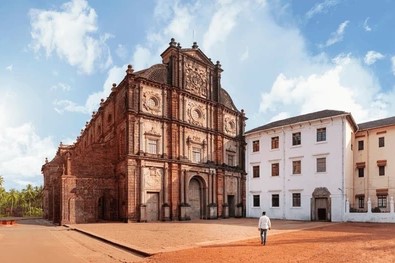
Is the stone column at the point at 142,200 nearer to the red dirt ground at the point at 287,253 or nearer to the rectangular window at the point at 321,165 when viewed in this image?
the rectangular window at the point at 321,165

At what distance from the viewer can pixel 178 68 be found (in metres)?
35.7

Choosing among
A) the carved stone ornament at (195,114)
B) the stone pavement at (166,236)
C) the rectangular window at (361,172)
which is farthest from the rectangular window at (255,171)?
the stone pavement at (166,236)

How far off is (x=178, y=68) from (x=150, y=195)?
42.2 ft

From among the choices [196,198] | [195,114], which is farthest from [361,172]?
[195,114]

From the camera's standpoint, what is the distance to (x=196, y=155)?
121ft

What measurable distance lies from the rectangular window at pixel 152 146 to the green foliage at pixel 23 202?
1797 inches

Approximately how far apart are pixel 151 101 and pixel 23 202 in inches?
2132

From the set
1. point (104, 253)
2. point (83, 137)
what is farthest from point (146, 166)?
point (83, 137)

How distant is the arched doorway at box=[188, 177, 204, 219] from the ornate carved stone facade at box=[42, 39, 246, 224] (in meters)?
0.10

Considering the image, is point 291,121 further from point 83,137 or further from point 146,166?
point 83,137

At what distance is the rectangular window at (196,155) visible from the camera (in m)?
36.4

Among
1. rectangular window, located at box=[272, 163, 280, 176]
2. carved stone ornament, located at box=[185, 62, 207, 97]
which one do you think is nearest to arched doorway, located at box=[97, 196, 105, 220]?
carved stone ornament, located at box=[185, 62, 207, 97]

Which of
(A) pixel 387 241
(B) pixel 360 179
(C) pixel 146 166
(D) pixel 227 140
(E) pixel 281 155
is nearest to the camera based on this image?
(A) pixel 387 241

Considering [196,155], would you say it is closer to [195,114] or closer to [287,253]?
[195,114]
